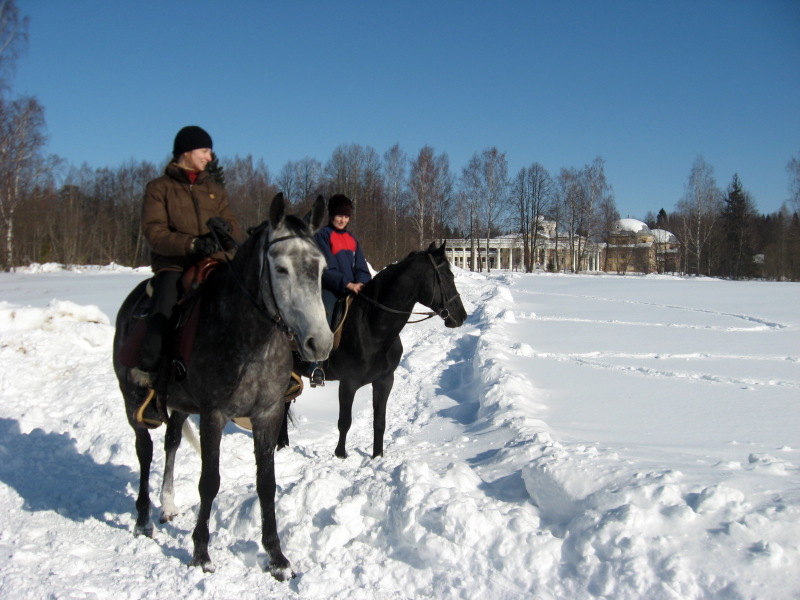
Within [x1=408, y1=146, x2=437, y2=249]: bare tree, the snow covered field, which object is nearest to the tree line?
[x1=408, y1=146, x2=437, y2=249]: bare tree

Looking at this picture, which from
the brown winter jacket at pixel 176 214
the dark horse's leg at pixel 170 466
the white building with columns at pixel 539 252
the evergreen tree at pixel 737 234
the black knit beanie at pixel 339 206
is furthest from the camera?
the white building with columns at pixel 539 252

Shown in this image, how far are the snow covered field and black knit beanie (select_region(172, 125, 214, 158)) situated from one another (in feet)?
7.93

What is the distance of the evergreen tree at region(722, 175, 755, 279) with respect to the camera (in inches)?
2240

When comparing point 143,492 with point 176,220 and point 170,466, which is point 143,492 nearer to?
point 170,466

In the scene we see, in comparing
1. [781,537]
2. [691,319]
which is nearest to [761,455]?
[781,537]

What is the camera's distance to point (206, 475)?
3533mm

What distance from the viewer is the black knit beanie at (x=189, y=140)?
13.0 feet

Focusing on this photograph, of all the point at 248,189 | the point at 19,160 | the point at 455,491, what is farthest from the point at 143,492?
the point at 248,189

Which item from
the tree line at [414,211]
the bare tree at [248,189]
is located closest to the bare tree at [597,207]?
the tree line at [414,211]

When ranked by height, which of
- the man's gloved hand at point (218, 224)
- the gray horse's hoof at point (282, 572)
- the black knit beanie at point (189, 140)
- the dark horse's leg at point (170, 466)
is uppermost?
the black knit beanie at point (189, 140)

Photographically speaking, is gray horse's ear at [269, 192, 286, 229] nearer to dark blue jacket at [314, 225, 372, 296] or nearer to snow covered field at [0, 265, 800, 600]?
snow covered field at [0, 265, 800, 600]

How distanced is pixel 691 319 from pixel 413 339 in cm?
803

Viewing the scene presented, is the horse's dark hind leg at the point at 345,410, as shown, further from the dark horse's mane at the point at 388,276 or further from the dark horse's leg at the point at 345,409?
the dark horse's mane at the point at 388,276

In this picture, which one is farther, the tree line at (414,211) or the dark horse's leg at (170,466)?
the tree line at (414,211)
